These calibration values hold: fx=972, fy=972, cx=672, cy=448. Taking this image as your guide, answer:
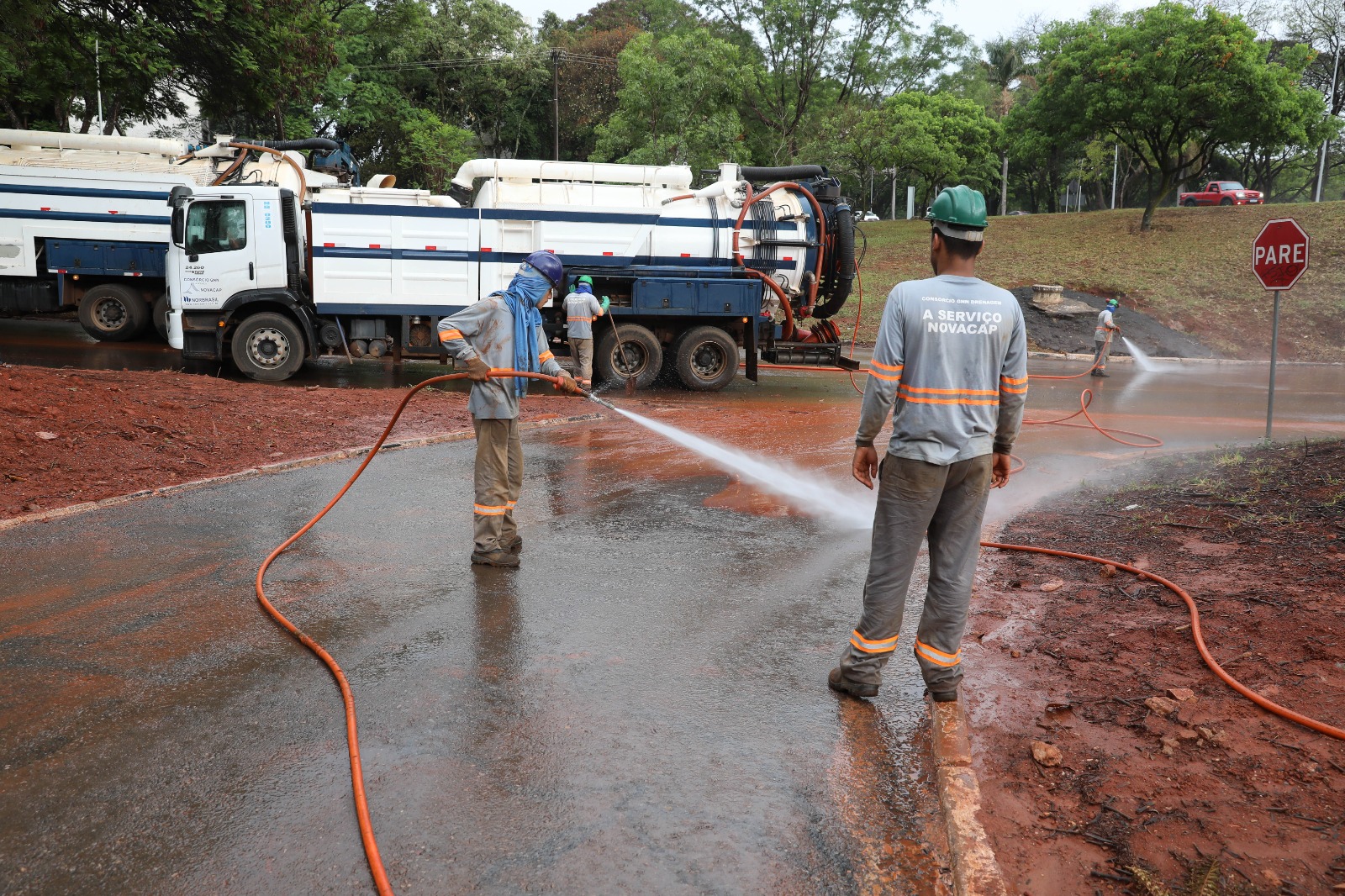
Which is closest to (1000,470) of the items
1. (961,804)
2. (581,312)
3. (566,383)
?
(961,804)

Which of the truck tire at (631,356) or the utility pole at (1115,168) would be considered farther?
the utility pole at (1115,168)

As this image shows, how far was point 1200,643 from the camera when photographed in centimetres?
449

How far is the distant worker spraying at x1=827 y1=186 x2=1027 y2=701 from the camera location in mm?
4070

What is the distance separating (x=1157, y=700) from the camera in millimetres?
4078

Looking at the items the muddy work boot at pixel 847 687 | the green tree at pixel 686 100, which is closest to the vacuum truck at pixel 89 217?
the green tree at pixel 686 100

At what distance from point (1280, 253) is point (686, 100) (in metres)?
22.4

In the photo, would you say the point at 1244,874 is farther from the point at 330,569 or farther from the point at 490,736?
the point at 330,569

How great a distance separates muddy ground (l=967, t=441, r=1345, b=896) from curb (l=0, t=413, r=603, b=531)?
247 inches

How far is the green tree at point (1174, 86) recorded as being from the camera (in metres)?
31.2

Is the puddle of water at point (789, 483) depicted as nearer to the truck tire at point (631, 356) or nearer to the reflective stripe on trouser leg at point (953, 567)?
the reflective stripe on trouser leg at point (953, 567)

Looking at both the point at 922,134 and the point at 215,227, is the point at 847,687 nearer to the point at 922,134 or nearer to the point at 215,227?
the point at 215,227

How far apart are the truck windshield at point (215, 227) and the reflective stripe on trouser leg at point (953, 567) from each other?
13.7 metres

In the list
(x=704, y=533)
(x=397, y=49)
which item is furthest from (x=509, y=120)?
(x=704, y=533)

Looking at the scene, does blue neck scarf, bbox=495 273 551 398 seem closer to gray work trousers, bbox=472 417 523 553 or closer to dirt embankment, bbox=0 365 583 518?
gray work trousers, bbox=472 417 523 553
